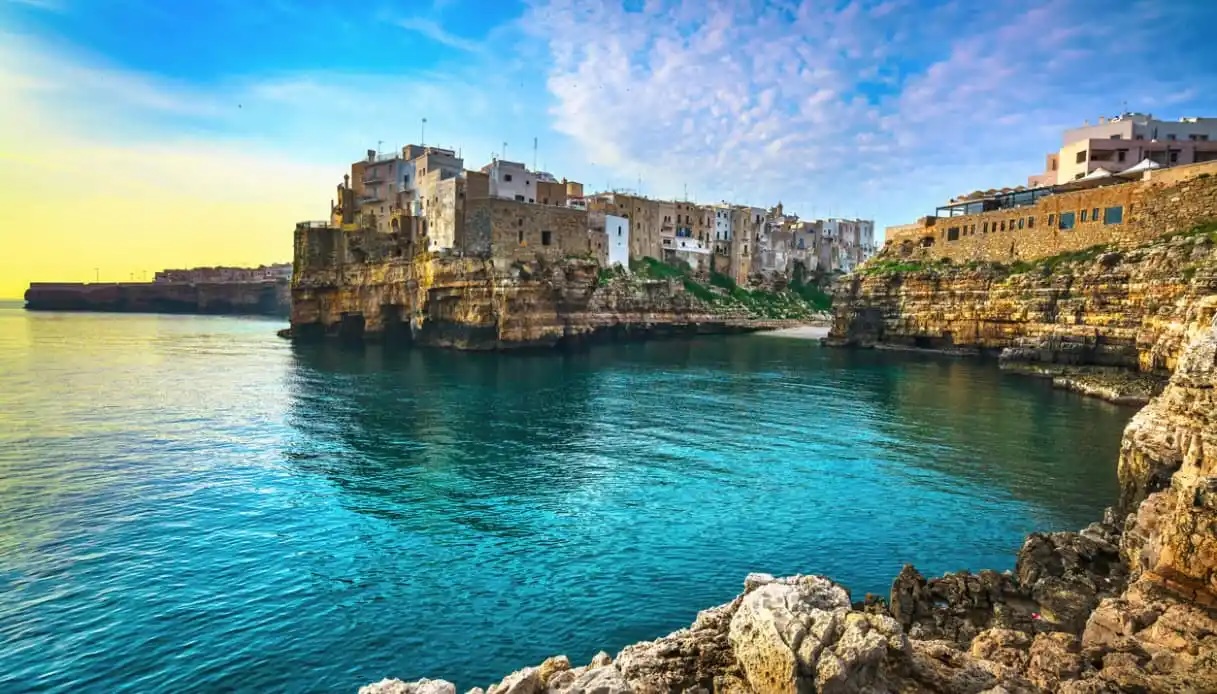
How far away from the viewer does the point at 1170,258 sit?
152 ft

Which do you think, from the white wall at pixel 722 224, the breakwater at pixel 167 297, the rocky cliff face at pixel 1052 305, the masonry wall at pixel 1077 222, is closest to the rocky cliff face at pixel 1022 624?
the rocky cliff face at pixel 1052 305

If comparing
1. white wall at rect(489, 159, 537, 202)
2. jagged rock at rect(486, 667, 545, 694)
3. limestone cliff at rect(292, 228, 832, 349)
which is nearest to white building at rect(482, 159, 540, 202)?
white wall at rect(489, 159, 537, 202)

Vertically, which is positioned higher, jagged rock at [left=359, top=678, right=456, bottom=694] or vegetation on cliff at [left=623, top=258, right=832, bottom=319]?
vegetation on cliff at [left=623, top=258, right=832, bottom=319]

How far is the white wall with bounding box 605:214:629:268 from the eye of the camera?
98000mm

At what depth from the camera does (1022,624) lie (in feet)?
44.4

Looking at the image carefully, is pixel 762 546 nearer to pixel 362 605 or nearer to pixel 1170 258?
pixel 362 605

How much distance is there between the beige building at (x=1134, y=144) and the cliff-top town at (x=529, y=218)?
173 ft

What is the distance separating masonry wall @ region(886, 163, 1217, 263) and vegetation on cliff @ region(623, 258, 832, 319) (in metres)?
35.5

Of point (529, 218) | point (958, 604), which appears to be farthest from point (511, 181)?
point (958, 604)

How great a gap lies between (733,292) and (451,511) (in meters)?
102

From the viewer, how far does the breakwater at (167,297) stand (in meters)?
160

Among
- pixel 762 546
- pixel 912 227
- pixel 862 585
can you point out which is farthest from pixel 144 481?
pixel 912 227

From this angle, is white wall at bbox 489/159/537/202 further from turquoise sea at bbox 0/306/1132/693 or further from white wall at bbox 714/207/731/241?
white wall at bbox 714/207/731/241

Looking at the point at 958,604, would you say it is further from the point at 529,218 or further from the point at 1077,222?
the point at 529,218
